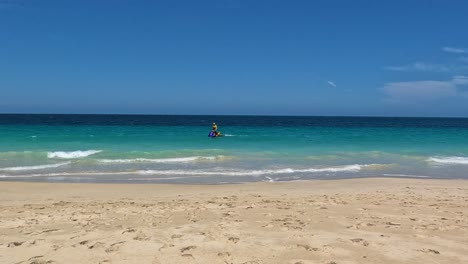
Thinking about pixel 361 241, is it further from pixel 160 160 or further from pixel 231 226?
pixel 160 160

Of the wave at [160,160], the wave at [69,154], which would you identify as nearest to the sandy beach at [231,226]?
the wave at [160,160]

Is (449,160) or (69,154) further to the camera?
(69,154)

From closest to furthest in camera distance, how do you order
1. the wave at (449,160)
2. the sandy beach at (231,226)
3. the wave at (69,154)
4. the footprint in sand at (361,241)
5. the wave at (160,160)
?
the sandy beach at (231,226), the footprint in sand at (361,241), the wave at (160,160), the wave at (449,160), the wave at (69,154)

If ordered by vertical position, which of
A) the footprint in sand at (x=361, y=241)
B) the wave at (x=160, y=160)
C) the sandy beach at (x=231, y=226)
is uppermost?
the footprint in sand at (x=361, y=241)

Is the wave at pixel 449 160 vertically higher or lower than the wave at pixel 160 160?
higher

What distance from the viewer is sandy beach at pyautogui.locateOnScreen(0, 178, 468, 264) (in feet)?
16.3

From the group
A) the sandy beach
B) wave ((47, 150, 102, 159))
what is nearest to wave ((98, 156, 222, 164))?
wave ((47, 150, 102, 159))

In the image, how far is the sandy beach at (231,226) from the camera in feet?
16.3

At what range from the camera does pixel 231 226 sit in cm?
627

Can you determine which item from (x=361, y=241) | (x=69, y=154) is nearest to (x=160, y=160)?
(x=69, y=154)

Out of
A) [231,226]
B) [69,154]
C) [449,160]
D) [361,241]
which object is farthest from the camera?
[69,154]

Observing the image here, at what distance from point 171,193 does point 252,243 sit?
16.6ft

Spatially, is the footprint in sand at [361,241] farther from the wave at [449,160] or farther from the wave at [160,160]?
the wave at [449,160]

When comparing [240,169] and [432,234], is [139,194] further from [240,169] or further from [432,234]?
[432,234]
